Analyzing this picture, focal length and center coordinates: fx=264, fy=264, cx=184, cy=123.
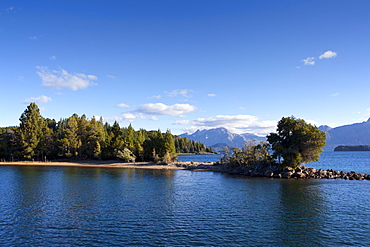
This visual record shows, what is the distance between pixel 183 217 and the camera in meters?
32.2

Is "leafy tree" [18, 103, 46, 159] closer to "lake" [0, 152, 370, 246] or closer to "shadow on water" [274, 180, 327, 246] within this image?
"lake" [0, 152, 370, 246]

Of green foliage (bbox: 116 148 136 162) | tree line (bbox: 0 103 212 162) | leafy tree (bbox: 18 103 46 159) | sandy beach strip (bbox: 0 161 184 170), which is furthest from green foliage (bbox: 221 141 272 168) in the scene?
leafy tree (bbox: 18 103 46 159)

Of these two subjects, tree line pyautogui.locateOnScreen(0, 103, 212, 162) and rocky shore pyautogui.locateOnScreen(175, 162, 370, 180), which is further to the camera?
tree line pyautogui.locateOnScreen(0, 103, 212, 162)

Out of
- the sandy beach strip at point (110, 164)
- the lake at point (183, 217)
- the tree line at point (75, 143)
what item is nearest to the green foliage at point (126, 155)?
the tree line at point (75, 143)

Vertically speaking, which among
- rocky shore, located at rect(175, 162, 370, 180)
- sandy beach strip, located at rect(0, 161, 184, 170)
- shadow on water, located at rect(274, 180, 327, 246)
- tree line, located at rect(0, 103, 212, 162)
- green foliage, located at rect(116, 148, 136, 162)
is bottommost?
shadow on water, located at rect(274, 180, 327, 246)

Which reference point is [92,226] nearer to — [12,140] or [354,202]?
[354,202]

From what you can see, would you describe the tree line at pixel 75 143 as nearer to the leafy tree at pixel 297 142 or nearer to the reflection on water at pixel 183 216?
the leafy tree at pixel 297 142

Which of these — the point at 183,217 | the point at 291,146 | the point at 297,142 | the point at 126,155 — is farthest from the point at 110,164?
the point at 183,217

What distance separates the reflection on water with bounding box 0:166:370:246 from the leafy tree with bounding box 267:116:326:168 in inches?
862

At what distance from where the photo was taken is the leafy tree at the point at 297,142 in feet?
236

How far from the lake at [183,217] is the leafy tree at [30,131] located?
74235 mm

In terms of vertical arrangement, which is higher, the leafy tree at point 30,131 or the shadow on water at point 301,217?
the leafy tree at point 30,131

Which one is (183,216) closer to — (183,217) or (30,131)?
(183,217)

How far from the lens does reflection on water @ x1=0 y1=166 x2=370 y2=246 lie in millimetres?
25234
